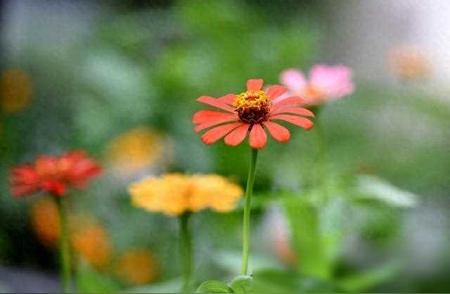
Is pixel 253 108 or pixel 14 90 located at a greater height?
pixel 14 90

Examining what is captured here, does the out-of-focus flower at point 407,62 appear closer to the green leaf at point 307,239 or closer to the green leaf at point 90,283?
the green leaf at point 307,239

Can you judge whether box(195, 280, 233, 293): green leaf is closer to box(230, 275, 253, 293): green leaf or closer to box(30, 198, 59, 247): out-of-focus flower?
box(230, 275, 253, 293): green leaf

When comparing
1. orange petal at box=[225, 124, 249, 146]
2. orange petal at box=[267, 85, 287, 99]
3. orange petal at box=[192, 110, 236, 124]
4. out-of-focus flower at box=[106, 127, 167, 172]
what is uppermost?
out-of-focus flower at box=[106, 127, 167, 172]

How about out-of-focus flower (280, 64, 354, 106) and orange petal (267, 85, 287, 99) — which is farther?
out-of-focus flower (280, 64, 354, 106)

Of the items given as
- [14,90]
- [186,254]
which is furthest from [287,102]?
[14,90]

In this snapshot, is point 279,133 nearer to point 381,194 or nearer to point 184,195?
point 184,195

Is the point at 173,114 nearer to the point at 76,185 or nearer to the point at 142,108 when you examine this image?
the point at 142,108

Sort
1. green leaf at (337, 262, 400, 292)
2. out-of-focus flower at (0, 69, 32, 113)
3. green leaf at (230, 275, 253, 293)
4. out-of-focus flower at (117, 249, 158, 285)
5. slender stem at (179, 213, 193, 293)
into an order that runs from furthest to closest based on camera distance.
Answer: out-of-focus flower at (0, 69, 32, 113), out-of-focus flower at (117, 249, 158, 285), green leaf at (337, 262, 400, 292), slender stem at (179, 213, 193, 293), green leaf at (230, 275, 253, 293)

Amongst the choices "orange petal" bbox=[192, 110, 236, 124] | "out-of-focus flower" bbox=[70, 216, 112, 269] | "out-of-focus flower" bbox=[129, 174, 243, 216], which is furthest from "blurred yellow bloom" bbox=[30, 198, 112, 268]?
"orange petal" bbox=[192, 110, 236, 124]
